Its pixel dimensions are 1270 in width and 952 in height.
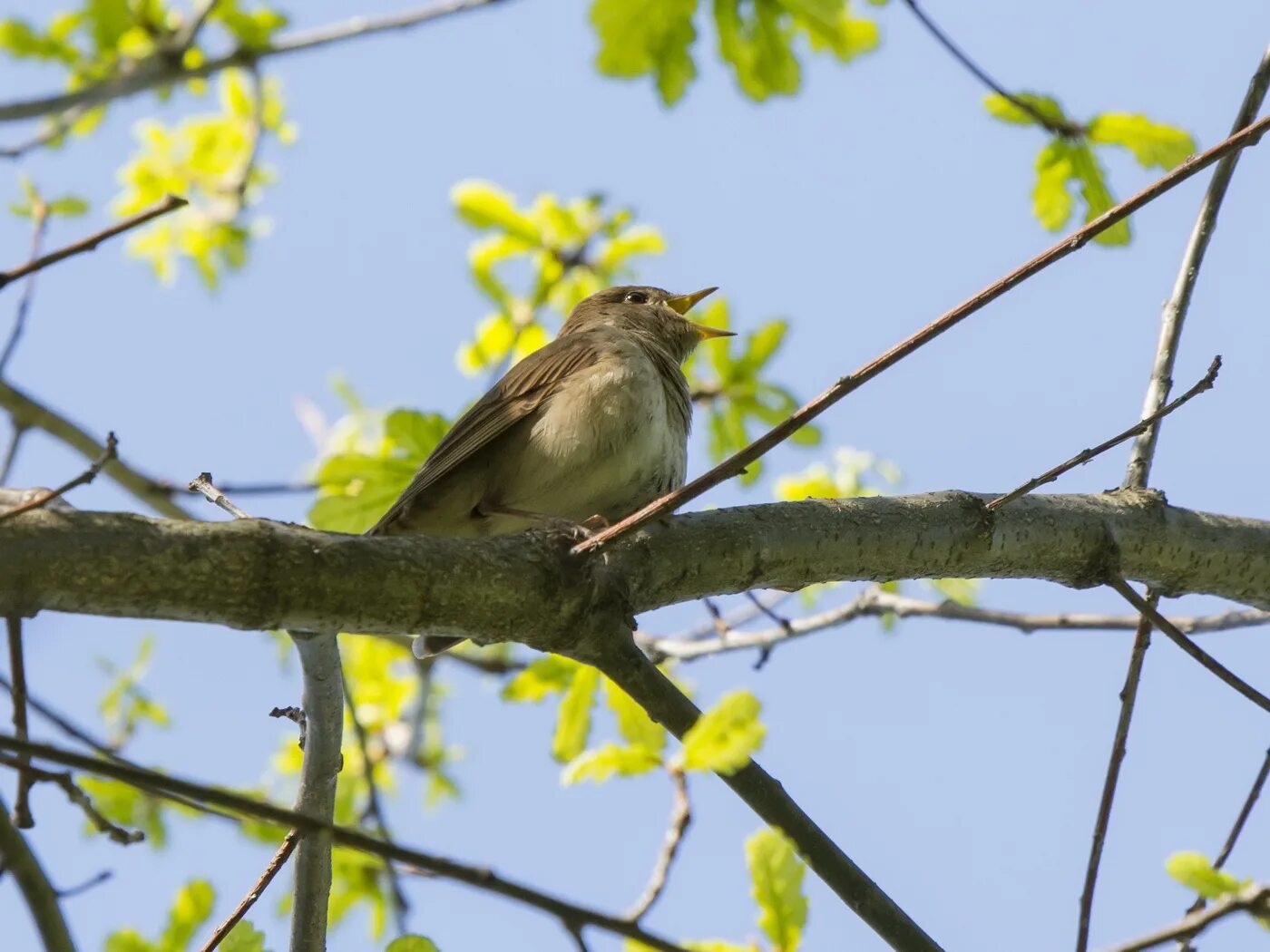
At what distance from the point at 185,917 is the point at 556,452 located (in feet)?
7.80

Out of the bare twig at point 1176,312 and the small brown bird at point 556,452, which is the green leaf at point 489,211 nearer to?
the small brown bird at point 556,452

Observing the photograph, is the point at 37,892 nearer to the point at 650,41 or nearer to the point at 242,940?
the point at 242,940

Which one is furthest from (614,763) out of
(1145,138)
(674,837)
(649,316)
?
(649,316)

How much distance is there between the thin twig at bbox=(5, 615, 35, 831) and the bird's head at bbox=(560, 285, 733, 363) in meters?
3.87

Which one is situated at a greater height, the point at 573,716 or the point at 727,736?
the point at 573,716

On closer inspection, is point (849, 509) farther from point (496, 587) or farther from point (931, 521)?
point (496, 587)

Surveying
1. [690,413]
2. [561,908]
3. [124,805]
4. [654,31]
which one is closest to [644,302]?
[690,413]

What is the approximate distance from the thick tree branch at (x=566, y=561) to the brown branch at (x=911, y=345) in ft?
1.30

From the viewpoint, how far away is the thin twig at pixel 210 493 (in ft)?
11.3

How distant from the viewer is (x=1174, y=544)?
388cm

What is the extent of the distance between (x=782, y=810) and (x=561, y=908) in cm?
108

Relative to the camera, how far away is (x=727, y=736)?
2.36 m

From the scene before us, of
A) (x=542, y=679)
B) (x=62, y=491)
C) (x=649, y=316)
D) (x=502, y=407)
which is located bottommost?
(x=62, y=491)

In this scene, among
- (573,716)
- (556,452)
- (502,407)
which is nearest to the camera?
(573,716)
